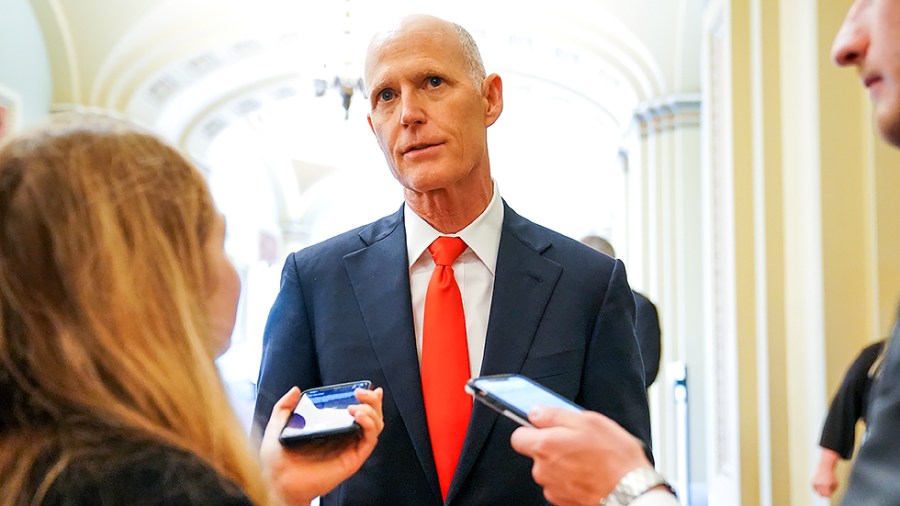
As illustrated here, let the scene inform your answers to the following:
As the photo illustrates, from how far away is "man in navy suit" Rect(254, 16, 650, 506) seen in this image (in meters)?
1.84

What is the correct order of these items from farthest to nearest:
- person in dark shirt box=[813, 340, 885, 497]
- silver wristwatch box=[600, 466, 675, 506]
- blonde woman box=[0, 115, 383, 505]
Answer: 1. person in dark shirt box=[813, 340, 885, 497]
2. silver wristwatch box=[600, 466, 675, 506]
3. blonde woman box=[0, 115, 383, 505]

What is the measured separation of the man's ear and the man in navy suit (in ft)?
0.17

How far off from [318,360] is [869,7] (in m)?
1.29

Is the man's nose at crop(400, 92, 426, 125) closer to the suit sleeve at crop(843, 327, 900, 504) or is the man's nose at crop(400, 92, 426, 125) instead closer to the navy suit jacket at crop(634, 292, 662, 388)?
the suit sleeve at crop(843, 327, 900, 504)

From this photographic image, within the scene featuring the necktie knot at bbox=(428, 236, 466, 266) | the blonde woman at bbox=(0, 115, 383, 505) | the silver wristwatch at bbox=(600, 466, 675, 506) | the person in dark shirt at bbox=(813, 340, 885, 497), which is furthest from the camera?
the person in dark shirt at bbox=(813, 340, 885, 497)

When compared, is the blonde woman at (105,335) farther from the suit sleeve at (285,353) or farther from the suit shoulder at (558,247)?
the suit shoulder at (558,247)

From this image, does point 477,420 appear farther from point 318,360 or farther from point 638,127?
point 638,127

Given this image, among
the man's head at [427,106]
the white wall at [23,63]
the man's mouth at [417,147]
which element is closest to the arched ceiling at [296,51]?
the white wall at [23,63]

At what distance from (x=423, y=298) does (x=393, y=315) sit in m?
0.10

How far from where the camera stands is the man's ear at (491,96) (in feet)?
7.39

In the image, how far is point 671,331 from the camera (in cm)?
928

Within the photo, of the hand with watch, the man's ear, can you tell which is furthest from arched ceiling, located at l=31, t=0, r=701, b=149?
the hand with watch

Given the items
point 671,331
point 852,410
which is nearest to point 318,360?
point 852,410

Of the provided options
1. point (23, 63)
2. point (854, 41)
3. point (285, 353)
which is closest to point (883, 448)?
point (854, 41)
